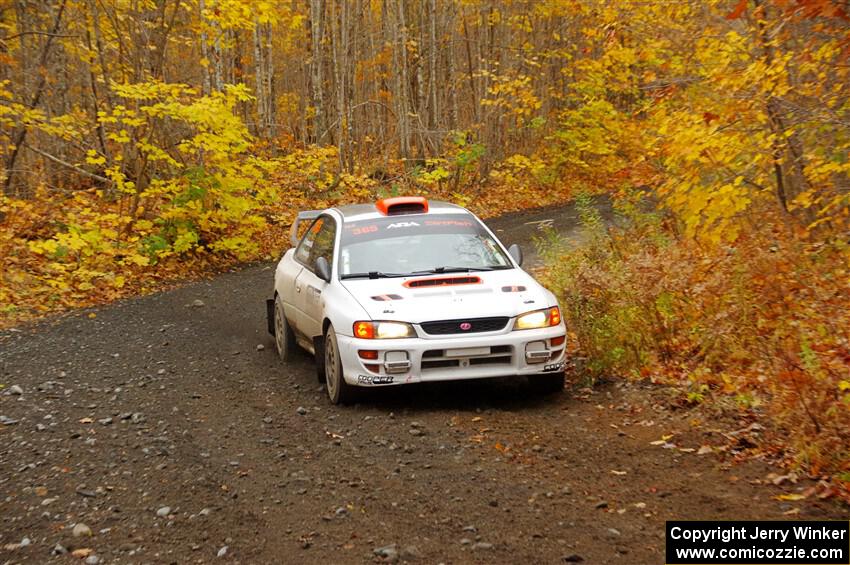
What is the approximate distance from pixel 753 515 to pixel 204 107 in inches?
519

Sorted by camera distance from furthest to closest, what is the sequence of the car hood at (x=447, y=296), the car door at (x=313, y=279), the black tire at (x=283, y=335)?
1. the black tire at (x=283, y=335)
2. the car door at (x=313, y=279)
3. the car hood at (x=447, y=296)

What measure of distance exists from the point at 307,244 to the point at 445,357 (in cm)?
333

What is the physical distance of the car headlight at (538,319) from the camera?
7.79m

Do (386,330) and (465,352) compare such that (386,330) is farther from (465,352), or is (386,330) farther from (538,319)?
(538,319)

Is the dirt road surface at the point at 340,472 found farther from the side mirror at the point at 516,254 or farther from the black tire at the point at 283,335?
the side mirror at the point at 516,254

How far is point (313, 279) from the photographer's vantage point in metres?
9.27

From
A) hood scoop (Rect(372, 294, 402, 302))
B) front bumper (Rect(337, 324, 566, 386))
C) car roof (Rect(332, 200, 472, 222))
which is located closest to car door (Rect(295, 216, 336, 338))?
car roof (Rect(332, 200, 472, 222))

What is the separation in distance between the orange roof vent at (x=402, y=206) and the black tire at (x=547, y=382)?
243 cm

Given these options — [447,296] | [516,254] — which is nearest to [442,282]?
[447,296]

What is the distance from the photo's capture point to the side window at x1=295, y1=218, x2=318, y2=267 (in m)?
10.1

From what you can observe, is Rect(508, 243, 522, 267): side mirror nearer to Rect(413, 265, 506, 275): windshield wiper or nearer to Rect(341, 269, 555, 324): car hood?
Rect(413, 265, 506, 275): windshield wiper

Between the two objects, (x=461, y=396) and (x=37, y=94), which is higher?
(x=37, y=94)

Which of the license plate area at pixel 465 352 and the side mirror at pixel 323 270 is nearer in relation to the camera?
the license plate area at pixel 465 352

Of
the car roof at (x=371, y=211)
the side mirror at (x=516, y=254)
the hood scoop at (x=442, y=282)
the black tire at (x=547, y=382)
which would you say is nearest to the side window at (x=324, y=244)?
the car roof at (x=371, y=211)
